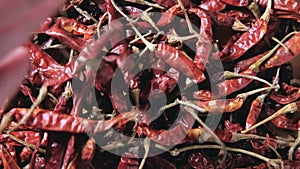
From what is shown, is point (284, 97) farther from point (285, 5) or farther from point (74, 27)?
point (74, 27)

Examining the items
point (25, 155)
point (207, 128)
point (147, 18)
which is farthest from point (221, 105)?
point (25, 155)

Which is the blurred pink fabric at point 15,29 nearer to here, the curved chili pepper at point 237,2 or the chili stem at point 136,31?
the chili stem at point 136,31

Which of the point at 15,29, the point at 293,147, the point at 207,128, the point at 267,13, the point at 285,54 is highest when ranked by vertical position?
the point at 15,29

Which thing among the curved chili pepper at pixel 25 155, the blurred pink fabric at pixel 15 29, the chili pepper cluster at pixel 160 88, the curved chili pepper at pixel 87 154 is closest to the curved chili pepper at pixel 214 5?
the chili pepper cluster at pixel 160 88

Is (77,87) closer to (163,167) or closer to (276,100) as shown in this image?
(163,167)

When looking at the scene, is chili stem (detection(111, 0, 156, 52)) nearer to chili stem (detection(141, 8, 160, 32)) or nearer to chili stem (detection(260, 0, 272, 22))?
chili stem (detection(141, 8, 160, 32))

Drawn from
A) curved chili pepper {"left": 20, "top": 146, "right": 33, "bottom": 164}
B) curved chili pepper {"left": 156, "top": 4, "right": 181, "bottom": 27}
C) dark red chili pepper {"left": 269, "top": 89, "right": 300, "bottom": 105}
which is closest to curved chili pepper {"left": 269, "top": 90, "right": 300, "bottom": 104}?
dark red chili pepper {"left": 269, "top": 89, "right": 300, "bottom": 105}

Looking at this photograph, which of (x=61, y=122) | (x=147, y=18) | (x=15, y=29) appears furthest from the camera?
(x=147, y=18)

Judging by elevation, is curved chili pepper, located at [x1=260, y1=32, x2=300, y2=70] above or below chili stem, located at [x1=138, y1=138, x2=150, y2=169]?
above
